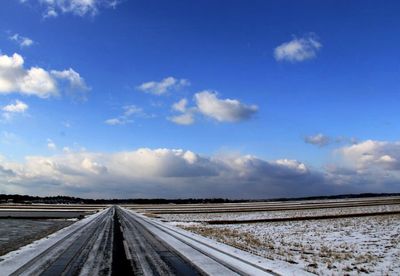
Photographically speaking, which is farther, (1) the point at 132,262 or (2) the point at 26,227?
(2) the point at 26,227

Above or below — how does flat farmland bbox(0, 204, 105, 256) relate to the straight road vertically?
above

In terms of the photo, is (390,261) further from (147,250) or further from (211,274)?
(147,250)

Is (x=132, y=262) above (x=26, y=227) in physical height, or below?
below

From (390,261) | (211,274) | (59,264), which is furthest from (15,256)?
(390,261)

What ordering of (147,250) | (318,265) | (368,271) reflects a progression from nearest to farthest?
(368,271)
(318,265)
(147,250)

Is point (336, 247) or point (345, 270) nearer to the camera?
point (345, 270)

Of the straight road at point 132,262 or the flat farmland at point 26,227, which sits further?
the flat farmland at point 26,227

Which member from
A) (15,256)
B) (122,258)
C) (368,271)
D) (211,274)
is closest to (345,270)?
(368,271)

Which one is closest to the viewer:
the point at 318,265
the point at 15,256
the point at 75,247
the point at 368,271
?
the point at 368,271

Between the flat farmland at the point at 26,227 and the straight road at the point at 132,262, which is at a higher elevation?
the flat farmland at the point at 26,227

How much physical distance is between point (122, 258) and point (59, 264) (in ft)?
6.75

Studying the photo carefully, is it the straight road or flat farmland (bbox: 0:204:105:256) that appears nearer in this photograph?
the straight road

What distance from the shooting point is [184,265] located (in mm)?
13664

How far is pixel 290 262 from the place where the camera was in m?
14.7
